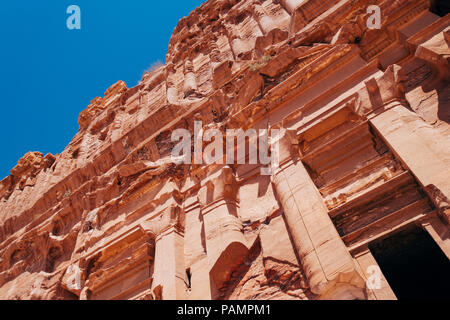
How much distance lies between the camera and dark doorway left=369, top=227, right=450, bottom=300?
4770 mm

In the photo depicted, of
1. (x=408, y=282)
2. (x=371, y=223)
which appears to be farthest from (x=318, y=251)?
(x=408, y=282)

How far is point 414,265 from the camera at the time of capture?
5.20m

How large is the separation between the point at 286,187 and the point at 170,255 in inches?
96.1

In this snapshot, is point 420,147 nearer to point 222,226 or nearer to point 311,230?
point 311,230

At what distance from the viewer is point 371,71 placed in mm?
5879

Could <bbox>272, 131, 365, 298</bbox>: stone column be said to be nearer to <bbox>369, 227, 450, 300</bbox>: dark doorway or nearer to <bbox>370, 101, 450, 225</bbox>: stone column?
<bbox>369, 227, 450, 300</bbox>: dark doorway

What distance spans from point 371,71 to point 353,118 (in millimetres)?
930

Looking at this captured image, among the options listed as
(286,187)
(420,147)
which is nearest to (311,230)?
(286,187)

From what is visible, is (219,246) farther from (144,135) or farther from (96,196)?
(144,135)

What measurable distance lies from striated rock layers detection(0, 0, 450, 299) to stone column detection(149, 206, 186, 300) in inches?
1.0

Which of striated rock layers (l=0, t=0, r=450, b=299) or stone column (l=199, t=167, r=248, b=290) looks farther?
stone column (l=199, t=167, r=248, b=290)

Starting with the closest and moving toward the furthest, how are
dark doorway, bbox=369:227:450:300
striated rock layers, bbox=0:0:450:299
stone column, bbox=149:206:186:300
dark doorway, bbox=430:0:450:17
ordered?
striated rock layers, bbox=0:0:450:299 < dark doorway, bbox=369:227:450:300 < stone column, bbox=149:206:186:300 < dark doorway, bbox=430:0:450:17

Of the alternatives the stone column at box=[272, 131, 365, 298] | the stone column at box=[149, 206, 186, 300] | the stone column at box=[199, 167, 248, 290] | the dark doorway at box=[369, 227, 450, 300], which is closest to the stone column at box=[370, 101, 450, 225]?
the dark doorway at box=[369, 227, 450, 300]

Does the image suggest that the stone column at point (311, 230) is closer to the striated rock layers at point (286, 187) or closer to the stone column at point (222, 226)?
the striated rock layers at point (286, 187)
